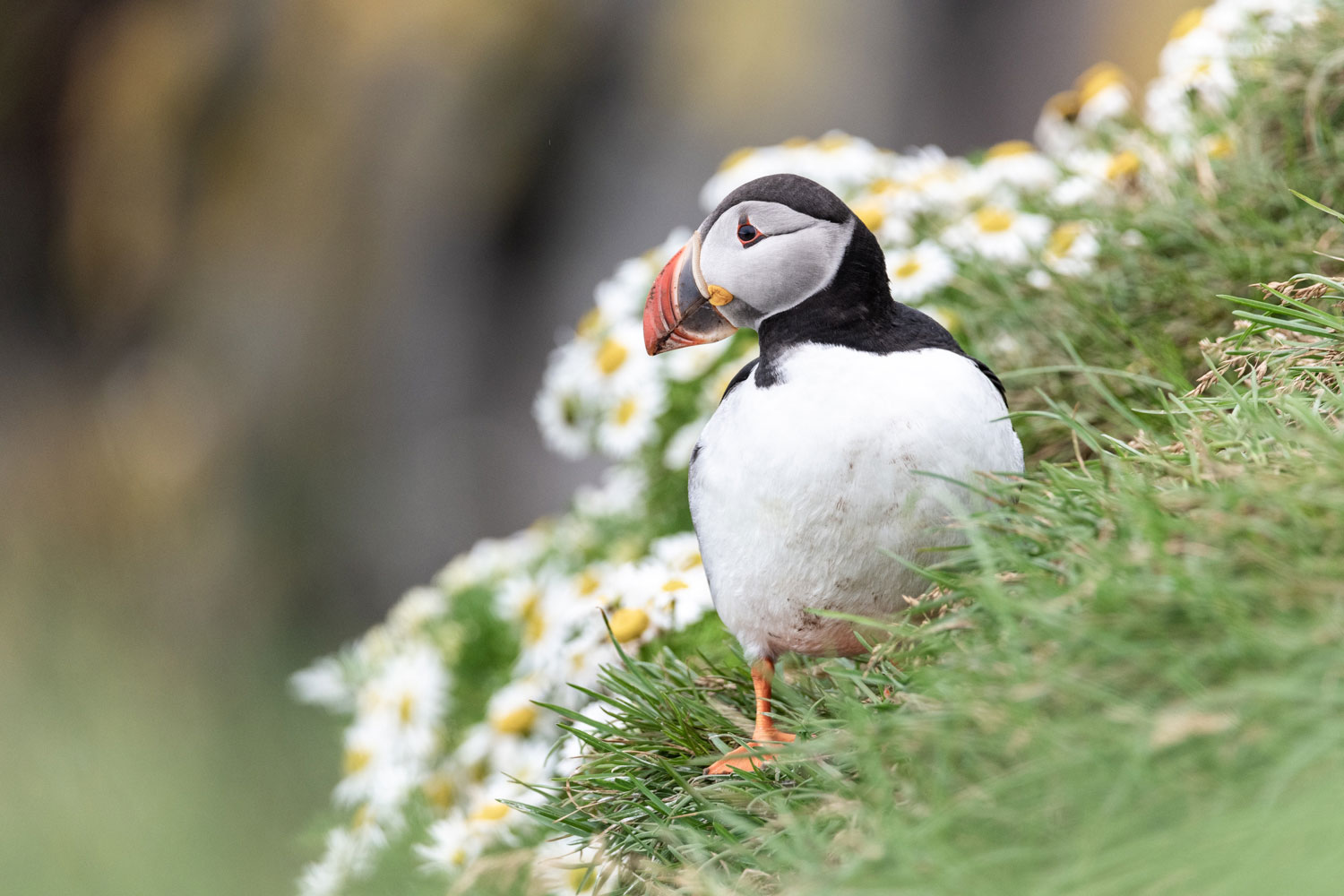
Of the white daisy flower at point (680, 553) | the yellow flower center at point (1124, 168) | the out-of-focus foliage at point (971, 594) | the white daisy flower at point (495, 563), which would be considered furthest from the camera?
the white daisy flower at point (495, 563)

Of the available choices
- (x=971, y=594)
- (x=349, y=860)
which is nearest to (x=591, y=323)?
(x=349, y=860)

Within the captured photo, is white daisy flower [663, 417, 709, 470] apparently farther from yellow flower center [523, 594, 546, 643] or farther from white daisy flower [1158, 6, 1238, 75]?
white daisy flower [1158, 6, 1238, 75]

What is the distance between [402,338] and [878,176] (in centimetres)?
390

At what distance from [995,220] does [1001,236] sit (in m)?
0.05

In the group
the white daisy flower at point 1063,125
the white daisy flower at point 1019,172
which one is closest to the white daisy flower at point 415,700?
the white daisy flower at point 1019,172

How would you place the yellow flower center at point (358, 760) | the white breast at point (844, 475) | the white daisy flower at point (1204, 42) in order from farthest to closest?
the white daisy flower at point (1204, 42), the yellow flower center at point (358, 760), the white breast at point (844, 475)

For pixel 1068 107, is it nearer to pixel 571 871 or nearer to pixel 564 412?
pixel 564 412

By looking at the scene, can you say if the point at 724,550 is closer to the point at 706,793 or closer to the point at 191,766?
the point at 706,793

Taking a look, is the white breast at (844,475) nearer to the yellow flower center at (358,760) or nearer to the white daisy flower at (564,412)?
the white daisy flower at (564,412)

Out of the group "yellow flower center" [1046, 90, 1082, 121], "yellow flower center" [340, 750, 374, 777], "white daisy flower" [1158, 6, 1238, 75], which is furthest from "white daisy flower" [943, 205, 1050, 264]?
"yellow flower center" [340, 750, 374, 777]

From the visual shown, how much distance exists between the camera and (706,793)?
5.85 ft

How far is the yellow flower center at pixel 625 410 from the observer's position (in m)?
3.10

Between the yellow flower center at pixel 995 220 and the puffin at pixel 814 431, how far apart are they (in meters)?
1.31

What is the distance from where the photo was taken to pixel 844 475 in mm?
→ 1664
